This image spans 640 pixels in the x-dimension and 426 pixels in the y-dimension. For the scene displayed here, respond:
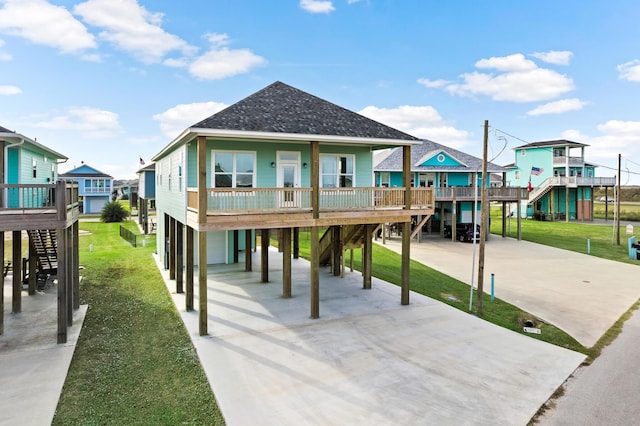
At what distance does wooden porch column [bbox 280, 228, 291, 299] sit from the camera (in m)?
14.0

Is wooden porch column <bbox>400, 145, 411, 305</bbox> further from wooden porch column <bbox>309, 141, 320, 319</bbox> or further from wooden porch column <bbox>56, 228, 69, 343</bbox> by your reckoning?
wooden porch column <bbox>56, 228, 69, 343</bbox>

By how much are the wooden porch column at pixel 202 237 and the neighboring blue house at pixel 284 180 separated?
0.03 m

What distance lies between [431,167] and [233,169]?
76.6ft

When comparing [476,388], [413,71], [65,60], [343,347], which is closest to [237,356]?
[343,347]

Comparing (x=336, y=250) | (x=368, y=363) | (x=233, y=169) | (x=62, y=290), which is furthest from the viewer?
(x=336, y=250)

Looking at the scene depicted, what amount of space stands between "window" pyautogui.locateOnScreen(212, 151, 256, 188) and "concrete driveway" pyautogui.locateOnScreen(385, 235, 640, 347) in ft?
37.7

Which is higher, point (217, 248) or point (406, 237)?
point (406, 237)

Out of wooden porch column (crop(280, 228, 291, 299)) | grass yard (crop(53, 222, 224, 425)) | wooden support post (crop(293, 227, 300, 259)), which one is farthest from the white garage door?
wooden porch column (crop(280, 228, 291, 299))

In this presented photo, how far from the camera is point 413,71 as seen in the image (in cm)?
3447

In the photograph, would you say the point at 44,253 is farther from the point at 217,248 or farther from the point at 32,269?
the point at 217,248

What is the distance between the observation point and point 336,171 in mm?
16297

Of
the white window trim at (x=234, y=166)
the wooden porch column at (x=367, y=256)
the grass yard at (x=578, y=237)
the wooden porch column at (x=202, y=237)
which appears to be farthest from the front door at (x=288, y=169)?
the grass yard at (x=578, y=237)

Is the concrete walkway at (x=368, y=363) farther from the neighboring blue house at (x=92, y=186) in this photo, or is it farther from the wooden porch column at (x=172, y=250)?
the neighboring blue house at (x=92, y=186)

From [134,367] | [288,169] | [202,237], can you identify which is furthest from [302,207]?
[134,367]
